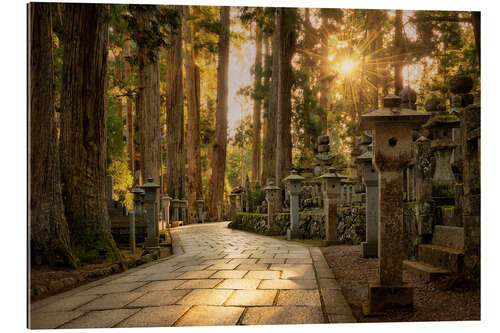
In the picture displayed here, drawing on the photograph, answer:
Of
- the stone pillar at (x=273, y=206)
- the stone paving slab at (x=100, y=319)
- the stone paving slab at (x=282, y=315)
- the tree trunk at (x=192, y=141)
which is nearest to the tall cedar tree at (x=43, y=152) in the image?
the stone paving slab at (x=100, y=319)

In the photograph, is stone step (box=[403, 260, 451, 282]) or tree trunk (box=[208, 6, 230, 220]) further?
tree trunk (box=[208, 6, 230, 220])

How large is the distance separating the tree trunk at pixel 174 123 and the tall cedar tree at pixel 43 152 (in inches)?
170

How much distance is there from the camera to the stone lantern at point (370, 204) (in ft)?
14.6

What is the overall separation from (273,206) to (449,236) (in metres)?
5.11

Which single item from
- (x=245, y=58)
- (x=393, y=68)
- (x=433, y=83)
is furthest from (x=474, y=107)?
(x=245, y=58)

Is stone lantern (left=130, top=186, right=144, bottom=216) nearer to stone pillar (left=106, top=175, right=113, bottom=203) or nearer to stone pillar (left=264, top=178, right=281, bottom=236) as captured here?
stone pillar (left=106, top=175, right=113, bottom=203)

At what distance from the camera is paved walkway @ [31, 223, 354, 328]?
7.55 feet

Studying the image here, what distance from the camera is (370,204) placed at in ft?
14.8

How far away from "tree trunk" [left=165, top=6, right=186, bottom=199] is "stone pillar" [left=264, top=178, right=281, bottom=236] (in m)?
2.15

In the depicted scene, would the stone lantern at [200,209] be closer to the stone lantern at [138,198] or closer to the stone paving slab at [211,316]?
the stone lantern at [138,198]

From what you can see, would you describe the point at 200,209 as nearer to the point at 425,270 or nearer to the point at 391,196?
the point at 425,270

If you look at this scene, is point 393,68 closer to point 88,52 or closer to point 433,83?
point 433,83

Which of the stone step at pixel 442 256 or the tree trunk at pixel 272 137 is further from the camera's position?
the tree trunk at pixel 272 137

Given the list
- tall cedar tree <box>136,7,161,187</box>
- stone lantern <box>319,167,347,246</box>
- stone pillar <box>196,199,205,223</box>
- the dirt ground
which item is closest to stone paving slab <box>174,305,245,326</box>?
the dirt ground
